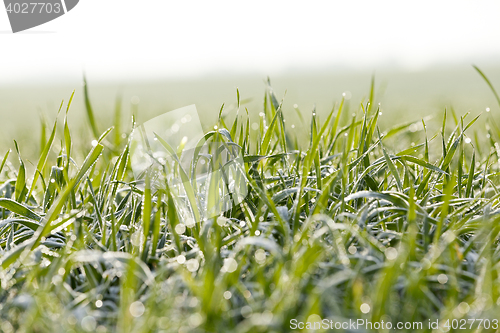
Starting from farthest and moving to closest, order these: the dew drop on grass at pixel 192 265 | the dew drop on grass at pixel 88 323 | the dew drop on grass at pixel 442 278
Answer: the dew drop on grass at pixel 192 265
the dew drop on grass at pixel 442 278
the dew drop on grass at pixel 88 323

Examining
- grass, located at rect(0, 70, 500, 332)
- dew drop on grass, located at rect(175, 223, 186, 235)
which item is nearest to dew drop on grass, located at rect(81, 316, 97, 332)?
grass, located at rect(0, 70, 500, 332)

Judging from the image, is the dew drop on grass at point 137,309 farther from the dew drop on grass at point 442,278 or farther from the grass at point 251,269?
the dew drop on grass at point 442,278

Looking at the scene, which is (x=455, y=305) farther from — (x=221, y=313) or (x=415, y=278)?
(x=221, y=313)

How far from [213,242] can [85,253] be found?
30 centimetres

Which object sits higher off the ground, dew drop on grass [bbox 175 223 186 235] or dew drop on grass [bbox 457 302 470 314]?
dew drop on grass [bbox 175 223 186 235]

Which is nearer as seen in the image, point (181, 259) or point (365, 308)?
point (365, 308)

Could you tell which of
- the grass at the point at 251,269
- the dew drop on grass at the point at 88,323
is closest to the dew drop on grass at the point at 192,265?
the grass at the point at 251,269

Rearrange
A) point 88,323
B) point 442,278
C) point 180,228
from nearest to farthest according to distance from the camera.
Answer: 1. point 88,323
2. point 442,278
3. point 180,228

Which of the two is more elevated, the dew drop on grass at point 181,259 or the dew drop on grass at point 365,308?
the dew drop on grass at point 181,259

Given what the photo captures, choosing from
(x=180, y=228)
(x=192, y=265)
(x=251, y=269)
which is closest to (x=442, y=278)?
(x=251, y=269)

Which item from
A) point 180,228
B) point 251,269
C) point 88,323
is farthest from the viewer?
point 180,228

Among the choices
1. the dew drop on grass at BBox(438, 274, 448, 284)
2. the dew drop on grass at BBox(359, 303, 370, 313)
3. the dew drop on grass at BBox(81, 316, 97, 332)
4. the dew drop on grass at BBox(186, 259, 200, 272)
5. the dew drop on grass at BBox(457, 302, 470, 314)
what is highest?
the dew drop on grass at BBox(81, 316, 97, 332)

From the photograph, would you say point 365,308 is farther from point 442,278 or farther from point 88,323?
point 88,323

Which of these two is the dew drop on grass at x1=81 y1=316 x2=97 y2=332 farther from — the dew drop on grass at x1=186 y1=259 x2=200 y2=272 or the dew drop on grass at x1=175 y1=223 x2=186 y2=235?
the dew drop on grass at x1=175 y1=223 x2=186 y2=235
